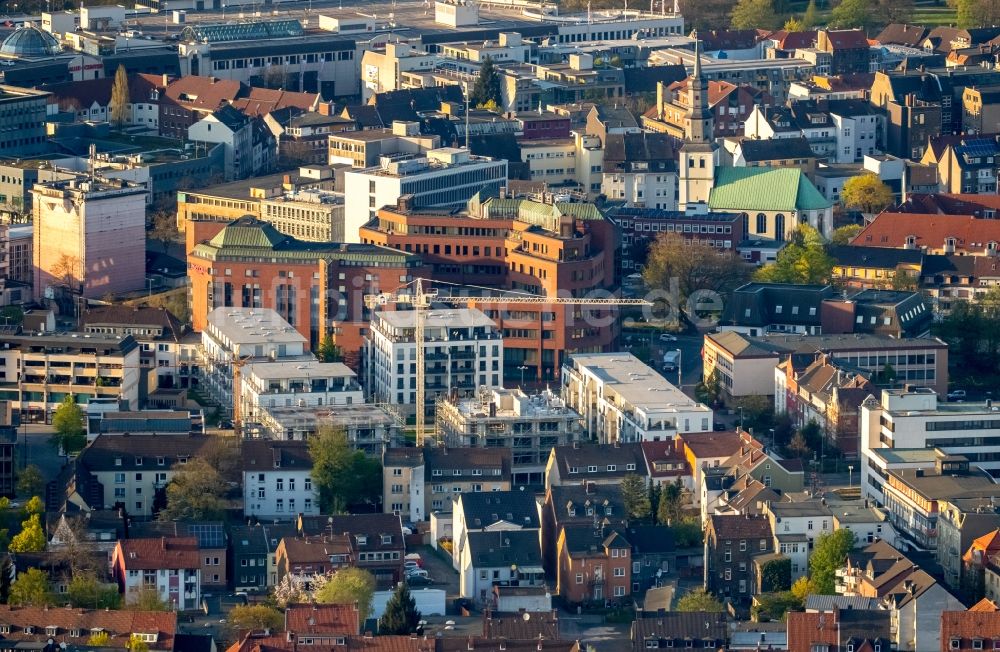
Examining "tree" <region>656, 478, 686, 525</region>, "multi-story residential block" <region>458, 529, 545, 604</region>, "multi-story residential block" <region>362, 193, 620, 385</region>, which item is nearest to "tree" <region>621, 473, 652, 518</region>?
"tree" <region>656, 478, 686, 525</region>

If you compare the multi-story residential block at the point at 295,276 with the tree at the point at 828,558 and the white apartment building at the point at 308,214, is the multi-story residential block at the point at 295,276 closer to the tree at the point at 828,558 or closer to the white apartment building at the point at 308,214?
the white apartment building at the point at 308,214

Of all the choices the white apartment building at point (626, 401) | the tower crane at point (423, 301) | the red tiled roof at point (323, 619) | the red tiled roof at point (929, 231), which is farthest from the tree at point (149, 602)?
the red tiled roof at point (929, 231)

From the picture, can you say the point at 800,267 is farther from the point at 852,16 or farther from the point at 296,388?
the point at 852,16

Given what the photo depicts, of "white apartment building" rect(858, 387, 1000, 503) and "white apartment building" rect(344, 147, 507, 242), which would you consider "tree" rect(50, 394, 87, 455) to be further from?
Result: "white apartment building" rect(858, 387, 1000, 503)

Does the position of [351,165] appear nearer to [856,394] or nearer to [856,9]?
[856,394]

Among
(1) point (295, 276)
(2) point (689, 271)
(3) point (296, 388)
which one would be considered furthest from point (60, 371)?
Answer: (2) point (689, 271)

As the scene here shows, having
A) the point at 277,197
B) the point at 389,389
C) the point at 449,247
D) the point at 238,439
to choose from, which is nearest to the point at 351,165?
the point at 277,197
